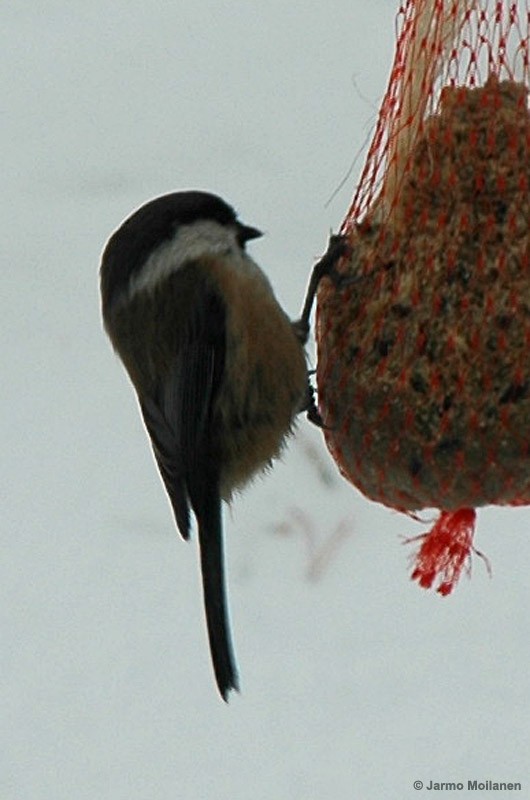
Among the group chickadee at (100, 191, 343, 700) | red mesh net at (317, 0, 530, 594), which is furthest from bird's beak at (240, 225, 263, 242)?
red mesh net at (317, 0, 530, 594)

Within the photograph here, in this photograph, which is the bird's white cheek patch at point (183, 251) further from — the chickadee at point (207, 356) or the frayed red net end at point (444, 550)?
the frayed red net end at point (444, 550)

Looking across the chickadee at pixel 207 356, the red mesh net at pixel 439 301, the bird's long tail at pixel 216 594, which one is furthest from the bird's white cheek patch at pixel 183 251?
the bird's long tail at pixel 216 594

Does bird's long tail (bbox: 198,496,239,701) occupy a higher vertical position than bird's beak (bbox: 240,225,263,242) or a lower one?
lower

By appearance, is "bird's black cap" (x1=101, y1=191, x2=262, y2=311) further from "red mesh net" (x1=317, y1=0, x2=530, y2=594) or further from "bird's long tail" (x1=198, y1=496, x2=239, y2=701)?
"bird's long tail" (x1=198, y1=496, x2=239, y2=701)

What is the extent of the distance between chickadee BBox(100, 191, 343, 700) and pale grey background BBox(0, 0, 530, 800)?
0.77m

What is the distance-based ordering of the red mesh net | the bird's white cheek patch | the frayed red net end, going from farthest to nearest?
the bird's white cheek patch < the frayed red net end < the red mesh net

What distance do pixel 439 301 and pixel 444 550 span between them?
0.40 m

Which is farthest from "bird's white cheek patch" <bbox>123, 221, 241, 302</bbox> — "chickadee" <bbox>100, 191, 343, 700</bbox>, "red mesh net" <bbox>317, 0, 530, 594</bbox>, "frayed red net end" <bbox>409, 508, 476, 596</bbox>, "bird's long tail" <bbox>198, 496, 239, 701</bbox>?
"frayed red net end" <bbox>409, 508, 476, 596</bbox>

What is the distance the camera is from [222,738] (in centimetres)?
298

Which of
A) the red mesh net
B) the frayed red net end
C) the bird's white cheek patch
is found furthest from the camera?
the bird's white cheek patch

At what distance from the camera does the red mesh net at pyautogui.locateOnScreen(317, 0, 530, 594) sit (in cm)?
190

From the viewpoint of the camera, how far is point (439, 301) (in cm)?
193

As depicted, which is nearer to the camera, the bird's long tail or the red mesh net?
the red mesh net

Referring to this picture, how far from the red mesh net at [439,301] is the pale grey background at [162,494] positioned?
942 mm
